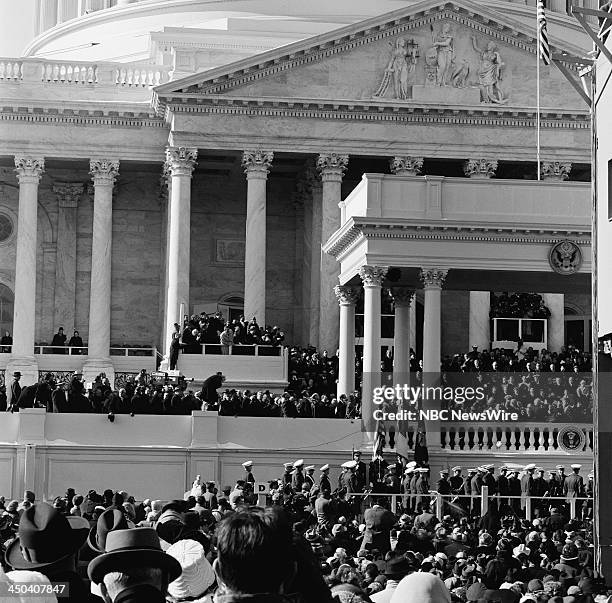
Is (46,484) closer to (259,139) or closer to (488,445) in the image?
(488,445)

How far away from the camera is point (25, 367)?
77812 mm

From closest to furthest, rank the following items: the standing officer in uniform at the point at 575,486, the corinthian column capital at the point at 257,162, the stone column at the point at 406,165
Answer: the standing officer in uniform at the point at 575,486 < the corinthian column capital at the point at 257,162 < the stone column at the point at 406,165

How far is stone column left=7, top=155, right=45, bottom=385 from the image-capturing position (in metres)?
79.8

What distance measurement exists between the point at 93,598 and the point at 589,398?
46.2 meters

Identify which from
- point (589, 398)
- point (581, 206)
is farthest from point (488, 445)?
point (581, 206)

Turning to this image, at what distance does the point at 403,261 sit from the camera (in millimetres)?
55938

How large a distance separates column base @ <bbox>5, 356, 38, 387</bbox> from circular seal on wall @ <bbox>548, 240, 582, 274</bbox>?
29.6m

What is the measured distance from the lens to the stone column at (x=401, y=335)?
57281mm

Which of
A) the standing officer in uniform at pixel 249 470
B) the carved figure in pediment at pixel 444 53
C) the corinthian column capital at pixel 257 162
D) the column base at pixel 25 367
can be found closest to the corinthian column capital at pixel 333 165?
the corinthian column capital at pixel 257 162

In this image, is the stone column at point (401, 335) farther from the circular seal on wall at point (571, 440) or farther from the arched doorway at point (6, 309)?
the arched doorway at point (6, 309)

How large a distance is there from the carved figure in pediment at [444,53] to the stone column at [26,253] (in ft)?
63.4

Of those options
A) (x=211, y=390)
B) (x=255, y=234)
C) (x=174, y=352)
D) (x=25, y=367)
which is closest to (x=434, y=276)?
(x=211, y=390)

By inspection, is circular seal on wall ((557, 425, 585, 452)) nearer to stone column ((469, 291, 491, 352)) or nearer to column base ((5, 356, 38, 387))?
stone column ((469, 291, 491, 352))

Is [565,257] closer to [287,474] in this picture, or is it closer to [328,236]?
[287,474]
